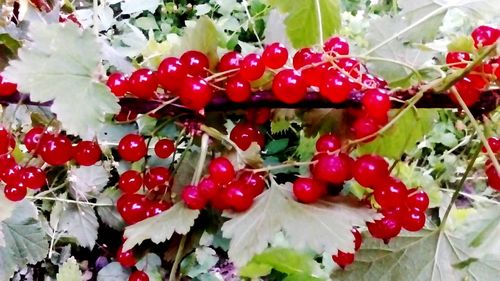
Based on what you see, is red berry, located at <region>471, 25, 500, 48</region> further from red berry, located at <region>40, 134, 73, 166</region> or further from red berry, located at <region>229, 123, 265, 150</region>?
red berry, located at <region>40, 134, 73, 166</region>

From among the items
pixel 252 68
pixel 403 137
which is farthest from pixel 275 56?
pixel 403 137

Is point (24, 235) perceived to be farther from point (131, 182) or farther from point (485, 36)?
point (485, 36)

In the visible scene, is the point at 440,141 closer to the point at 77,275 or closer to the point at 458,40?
the point at 77,275

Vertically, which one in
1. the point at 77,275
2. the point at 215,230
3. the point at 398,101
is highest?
the point at 398,101

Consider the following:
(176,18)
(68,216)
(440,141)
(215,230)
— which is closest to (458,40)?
(215,230)

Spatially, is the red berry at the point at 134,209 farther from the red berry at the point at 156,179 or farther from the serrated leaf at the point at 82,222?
the serrated leaf at the point at 82,222

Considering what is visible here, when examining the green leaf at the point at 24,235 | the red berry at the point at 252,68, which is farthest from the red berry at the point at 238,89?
the green leaf at the point at 24,235

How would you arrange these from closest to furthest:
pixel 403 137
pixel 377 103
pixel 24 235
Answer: pixel 377 103, pixel 403 137, pixel 24 235
